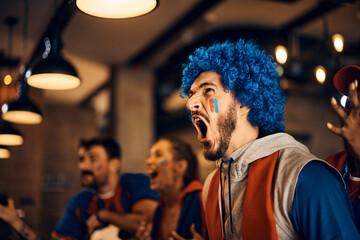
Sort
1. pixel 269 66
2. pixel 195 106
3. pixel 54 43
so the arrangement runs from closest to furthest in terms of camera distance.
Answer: pixel 195 106 → pixel 269 66 → pixel 54 43

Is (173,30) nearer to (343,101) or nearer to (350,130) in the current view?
(343,101)

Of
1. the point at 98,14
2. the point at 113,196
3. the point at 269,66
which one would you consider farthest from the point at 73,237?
the point at 269,66

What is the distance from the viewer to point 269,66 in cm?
202

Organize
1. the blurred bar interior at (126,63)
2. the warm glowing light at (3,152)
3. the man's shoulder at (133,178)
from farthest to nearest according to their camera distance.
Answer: the blurred bar interior at (126,63) < the warm glowing light at (3,152) < the man's shoulder at (133,178)

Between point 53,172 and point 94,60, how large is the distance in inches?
172

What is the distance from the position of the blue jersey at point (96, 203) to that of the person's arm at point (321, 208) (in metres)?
2.47

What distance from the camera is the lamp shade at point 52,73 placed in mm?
3361

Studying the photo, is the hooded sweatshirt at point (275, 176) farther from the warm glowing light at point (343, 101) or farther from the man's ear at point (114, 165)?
the man's ear at point (114, 165)

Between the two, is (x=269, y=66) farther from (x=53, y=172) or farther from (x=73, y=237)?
(x=53, y=172)

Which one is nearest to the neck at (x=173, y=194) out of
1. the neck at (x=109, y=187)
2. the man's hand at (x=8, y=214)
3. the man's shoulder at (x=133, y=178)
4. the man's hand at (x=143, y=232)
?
the man's hand at (x=143, y=232)

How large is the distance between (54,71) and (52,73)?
0.08ft

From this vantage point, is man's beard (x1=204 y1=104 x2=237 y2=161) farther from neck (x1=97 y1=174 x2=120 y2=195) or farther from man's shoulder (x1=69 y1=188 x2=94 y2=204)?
man's shoulder (x1=69 y1=188 x2=94 y2=204)

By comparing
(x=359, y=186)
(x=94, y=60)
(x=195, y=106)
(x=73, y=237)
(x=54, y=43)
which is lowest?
(x=73, y=237)

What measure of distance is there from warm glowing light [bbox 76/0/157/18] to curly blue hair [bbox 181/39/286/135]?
1.75 feet
